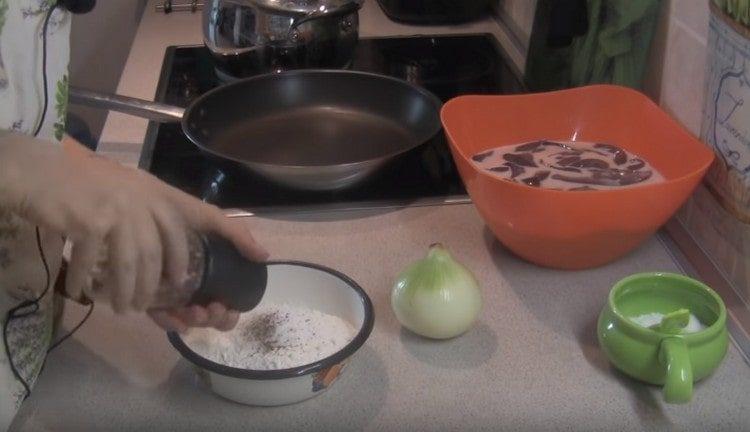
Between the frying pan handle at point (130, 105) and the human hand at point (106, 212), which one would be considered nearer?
the human hand at point (106, 212)

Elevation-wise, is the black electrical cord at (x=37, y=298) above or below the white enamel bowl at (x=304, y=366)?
above

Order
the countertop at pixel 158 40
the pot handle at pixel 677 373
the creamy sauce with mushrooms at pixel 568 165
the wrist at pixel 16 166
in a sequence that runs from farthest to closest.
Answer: the countertop at pixel 158 40
the creamy sauce with mushrooms at pixel 568 165
the pot handle at pixel 677 373
the wrist at pixel 16 166

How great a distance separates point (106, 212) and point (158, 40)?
1016mm

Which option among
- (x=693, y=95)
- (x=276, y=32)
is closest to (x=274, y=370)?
(x=693, y=95)

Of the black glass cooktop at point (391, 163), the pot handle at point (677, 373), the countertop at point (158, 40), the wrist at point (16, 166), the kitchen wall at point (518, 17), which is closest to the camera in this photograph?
the wrist at point (16, 166)

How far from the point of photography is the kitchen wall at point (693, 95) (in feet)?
2.57

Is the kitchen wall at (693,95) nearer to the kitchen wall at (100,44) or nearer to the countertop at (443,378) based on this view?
the countertop at (443,378)

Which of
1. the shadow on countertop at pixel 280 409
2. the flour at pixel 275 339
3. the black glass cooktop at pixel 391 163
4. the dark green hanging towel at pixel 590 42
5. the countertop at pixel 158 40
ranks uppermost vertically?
the dark green hanging towel at pixel 590 42

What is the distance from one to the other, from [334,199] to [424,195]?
0.34 ft

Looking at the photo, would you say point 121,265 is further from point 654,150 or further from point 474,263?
point 654,150

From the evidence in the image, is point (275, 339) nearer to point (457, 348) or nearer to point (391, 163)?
point (457, 348)

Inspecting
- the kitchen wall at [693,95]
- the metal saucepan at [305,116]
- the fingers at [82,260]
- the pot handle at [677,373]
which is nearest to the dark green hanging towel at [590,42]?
the kitchen wall at [693,95]

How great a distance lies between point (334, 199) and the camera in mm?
981

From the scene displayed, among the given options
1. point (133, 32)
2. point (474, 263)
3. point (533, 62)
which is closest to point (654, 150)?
point (474, 263)
